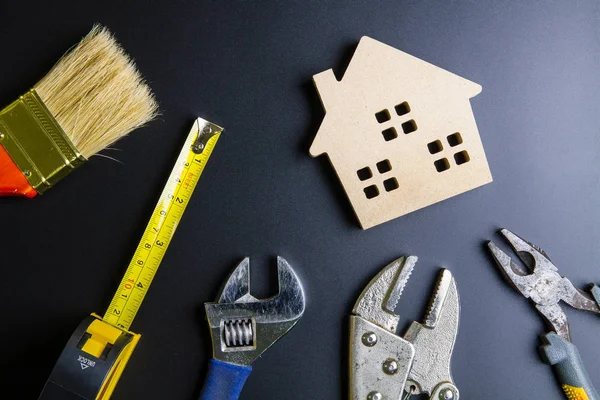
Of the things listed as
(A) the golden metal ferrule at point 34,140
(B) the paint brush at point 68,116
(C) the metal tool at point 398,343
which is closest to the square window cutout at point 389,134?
(C) the metal tool at point 398,343

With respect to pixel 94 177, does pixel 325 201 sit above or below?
above

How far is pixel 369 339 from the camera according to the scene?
1144 mm

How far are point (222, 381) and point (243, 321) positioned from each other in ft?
0.41

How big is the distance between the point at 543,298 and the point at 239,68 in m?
0.81

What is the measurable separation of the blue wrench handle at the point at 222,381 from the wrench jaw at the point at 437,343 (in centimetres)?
35

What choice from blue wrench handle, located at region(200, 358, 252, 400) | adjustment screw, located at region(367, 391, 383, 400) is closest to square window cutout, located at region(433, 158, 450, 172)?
adjustment screw, located at region(367, 391, 383, 400)

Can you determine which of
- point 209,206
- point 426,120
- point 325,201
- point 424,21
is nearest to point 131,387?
point 209,206

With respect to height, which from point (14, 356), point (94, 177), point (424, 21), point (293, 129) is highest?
point (424, 21)

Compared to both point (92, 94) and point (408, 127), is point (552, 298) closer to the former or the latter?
point (408, 127)

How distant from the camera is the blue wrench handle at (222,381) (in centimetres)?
112

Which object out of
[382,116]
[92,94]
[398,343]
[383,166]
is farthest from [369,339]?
[92,94]

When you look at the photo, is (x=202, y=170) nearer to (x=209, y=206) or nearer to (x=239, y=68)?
(x=209, y=206)

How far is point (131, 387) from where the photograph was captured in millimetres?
1157

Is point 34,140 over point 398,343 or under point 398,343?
over
